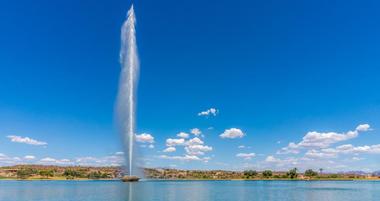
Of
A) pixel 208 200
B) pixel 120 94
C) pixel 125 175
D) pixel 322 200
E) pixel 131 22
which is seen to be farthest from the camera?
pixel 125 175

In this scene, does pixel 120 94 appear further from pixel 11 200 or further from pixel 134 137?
pixel 11 200

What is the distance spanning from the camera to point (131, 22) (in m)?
92.4

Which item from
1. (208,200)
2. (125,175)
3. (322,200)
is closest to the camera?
(208,200)

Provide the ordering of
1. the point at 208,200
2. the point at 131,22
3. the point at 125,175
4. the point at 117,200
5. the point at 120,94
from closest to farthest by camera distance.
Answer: the point at 117,200 → the point at 208,200 → the point at 131,22 → the point at 120,94 → the point at 125,175

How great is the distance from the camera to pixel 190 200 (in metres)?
61.9

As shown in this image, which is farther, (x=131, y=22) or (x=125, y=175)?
(x=125, y=175)

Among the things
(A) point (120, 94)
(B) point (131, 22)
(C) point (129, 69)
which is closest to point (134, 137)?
(A) point (120, 94)

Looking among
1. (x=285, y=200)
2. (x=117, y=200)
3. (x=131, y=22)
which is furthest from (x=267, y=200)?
(x=131, y=22)

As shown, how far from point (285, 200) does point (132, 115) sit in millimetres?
51359

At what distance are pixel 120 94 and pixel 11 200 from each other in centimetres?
4614

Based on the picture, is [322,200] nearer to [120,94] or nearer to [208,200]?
[208,200]

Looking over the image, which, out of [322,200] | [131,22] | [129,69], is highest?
[131,22]

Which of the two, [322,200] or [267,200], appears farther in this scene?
[322,200]

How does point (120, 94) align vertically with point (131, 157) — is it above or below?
above
